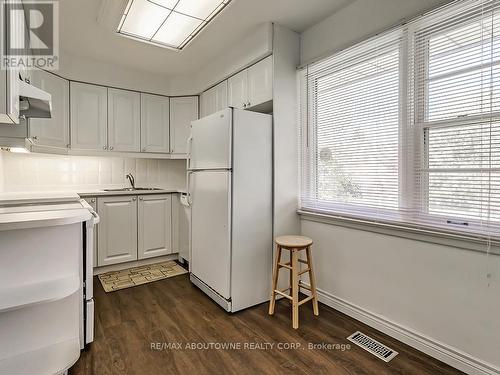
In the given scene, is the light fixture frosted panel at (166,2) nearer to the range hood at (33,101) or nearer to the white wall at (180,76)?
the white wall at (180,76)

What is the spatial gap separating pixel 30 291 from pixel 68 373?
614mm

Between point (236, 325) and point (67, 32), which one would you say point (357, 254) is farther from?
point (67, 32)

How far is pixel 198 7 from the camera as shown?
2146 mm

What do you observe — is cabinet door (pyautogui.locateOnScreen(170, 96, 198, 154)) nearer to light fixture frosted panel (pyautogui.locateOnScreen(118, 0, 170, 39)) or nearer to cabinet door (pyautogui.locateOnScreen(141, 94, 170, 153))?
cabinet door (pyautogui.locateOnScreen(141, 94, 170, 153))

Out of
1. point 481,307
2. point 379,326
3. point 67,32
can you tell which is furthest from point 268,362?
point 67,32

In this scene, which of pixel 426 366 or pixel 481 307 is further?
pixel 426 366

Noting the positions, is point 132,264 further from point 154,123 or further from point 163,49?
point 163,49

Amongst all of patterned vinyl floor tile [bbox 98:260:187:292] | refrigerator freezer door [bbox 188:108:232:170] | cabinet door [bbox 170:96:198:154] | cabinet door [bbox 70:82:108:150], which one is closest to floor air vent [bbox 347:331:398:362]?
refrigerator freezer door [bbox 188:108:232:170]

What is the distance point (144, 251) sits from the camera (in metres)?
3.48

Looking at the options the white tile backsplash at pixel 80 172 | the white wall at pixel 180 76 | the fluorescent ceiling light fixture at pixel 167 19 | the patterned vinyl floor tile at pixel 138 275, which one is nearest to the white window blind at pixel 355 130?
the white wall at pixel 180 76

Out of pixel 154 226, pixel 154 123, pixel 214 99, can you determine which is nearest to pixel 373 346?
pixel 154 226

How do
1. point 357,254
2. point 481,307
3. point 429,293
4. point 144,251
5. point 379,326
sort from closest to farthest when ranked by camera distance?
point 481,307
point 429,293
point 379,326
point 357,254
point 144,251

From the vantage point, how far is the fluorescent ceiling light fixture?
2.10m

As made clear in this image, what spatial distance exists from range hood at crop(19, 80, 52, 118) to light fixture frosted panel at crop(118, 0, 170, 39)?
96 cm
